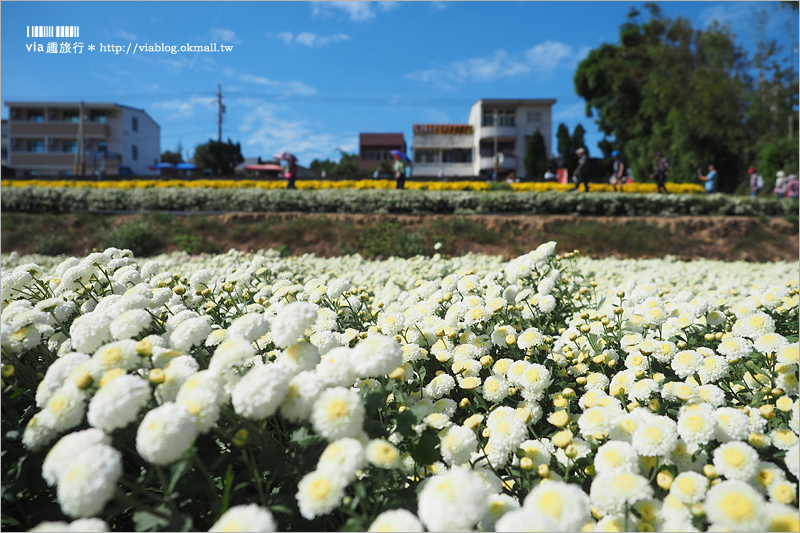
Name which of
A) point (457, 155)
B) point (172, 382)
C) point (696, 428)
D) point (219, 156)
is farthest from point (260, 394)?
point (219, 156)

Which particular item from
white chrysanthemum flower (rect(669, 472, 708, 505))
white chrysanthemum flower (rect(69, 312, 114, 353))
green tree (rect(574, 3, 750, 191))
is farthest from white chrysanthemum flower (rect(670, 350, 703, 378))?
green tree (rect(574, 3, 750, 191))

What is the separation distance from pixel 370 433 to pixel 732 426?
0.97m

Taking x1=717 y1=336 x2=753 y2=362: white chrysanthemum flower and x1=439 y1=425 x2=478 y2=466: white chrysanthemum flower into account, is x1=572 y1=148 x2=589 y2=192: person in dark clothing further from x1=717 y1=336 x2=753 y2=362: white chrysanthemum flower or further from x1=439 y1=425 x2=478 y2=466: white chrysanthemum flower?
x1=439 y1=425 x2=478 y2=466: white chrysanthemum flower

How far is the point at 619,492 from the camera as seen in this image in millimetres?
984

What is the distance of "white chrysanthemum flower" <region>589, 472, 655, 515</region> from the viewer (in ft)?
3.21

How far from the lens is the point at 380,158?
4834 cm

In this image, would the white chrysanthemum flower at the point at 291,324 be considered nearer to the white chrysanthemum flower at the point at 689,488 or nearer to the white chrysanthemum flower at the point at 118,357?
the white chrysanthemum flower at the point at 118,357

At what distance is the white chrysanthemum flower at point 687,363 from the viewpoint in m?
1.49

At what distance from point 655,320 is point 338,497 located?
1.58 meters

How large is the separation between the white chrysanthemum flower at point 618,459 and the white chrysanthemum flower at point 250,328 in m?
1.01

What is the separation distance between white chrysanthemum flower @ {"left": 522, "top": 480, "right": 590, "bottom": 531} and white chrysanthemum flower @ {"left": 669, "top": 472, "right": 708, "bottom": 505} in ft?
0.88

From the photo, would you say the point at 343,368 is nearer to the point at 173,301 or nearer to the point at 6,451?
the point at 6,451

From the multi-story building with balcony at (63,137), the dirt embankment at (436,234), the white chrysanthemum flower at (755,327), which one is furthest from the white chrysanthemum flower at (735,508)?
the multi-story building with balcony at (63,137)

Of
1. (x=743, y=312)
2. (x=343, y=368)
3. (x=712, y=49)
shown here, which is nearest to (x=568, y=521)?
(x=343, y=368)
